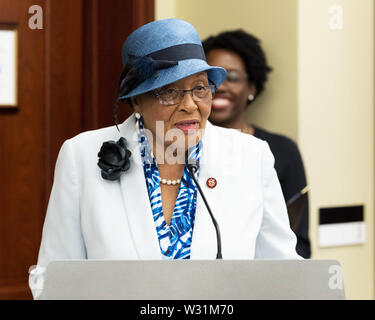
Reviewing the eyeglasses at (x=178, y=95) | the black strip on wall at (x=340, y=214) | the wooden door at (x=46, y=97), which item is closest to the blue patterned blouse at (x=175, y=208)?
the eyeglasses at (x=178, y=95)

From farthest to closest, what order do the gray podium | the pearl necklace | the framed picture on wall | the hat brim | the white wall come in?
the white wall → the framed picture on wall → the pearl necklace → the hat brim → the gray podium

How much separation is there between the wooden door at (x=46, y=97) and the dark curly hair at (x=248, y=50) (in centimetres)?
30

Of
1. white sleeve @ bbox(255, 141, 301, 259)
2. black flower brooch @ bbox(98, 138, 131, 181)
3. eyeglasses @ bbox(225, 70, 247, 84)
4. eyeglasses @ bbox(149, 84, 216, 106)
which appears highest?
eyeglasses @ bbox(225, 70, 247, 84)

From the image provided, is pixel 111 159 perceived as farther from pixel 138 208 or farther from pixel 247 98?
pixel 247 98

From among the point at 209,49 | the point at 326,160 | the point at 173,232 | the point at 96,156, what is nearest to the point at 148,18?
the point at 209,49

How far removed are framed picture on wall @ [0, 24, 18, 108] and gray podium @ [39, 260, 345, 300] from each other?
139 centimetres

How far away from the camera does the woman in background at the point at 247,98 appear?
2074mm

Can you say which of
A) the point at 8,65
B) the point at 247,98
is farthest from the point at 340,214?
the point at 8,65

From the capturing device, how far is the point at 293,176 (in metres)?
2.07

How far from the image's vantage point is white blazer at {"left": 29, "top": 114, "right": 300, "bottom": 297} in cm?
116

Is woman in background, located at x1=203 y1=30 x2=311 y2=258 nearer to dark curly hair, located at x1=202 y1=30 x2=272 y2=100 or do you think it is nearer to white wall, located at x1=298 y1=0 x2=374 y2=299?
dark curly hair, located at x1=202 y1=30 x2=272 y2=100

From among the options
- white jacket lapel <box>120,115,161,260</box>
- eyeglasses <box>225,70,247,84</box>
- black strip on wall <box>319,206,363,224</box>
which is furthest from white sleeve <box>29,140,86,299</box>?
black strip on wall <box>319,206,363,224</box>
